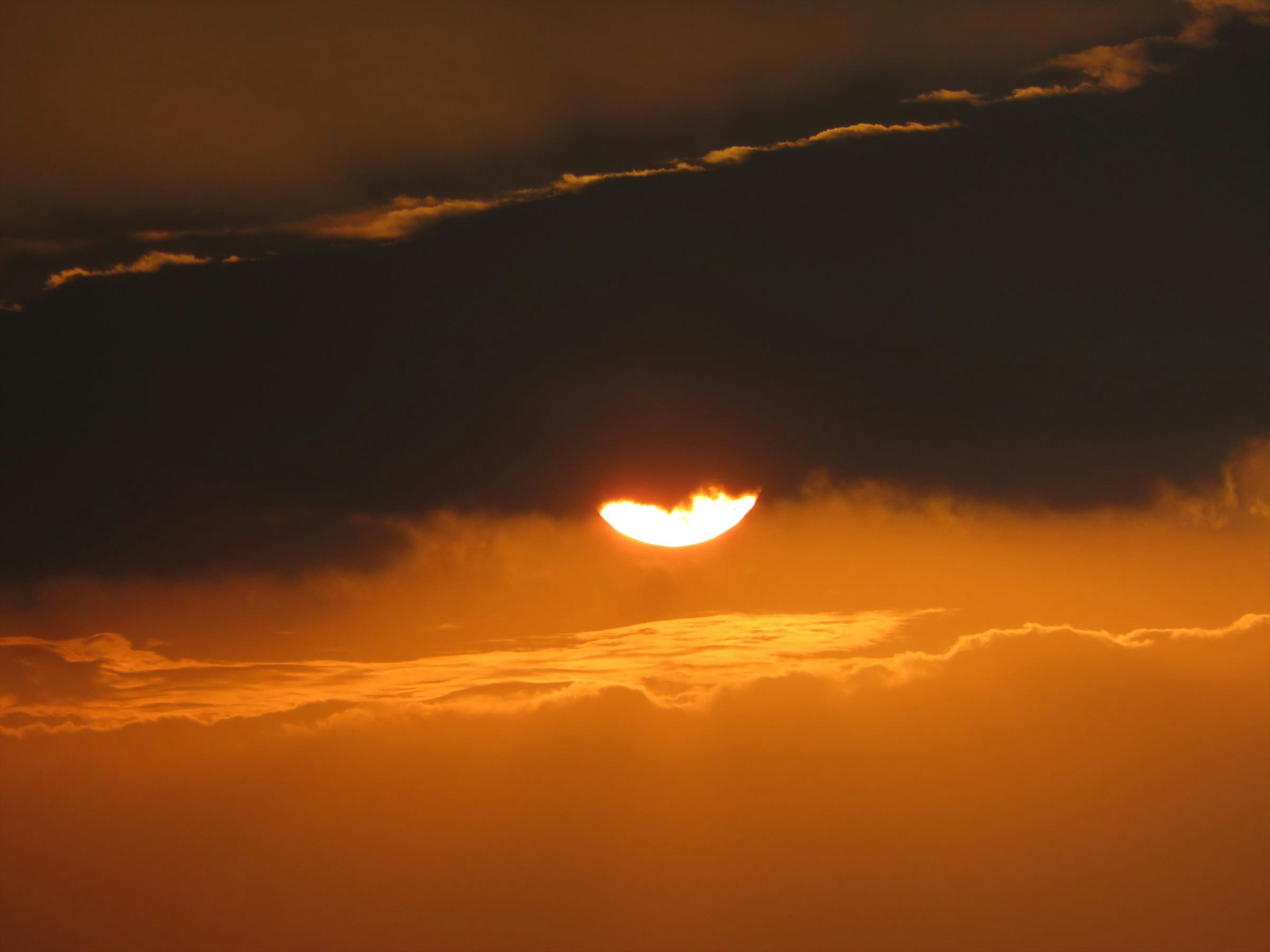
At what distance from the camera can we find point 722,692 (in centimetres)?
664

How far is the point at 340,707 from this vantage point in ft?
20.6

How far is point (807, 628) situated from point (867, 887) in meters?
2.91

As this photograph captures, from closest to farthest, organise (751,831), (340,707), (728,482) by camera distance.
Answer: (728,482) < (340,707) < (751,831)

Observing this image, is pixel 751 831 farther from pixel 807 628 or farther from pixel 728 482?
pixel 728 482

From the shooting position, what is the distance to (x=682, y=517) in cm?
582

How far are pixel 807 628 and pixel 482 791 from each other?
10.9 ft

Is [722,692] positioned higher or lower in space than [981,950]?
higher

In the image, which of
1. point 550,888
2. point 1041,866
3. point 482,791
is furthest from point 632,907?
point 1041,866

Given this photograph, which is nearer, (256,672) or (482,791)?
(256,672)

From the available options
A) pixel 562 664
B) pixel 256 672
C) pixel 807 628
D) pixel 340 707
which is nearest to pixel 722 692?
pixel 807 628

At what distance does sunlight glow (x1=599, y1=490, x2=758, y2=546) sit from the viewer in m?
5.83

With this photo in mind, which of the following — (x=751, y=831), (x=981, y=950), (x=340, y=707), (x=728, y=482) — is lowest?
(x=981, y=950)

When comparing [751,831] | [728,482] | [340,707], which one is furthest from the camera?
[751,831]

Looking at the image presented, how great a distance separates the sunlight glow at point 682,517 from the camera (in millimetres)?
5832
